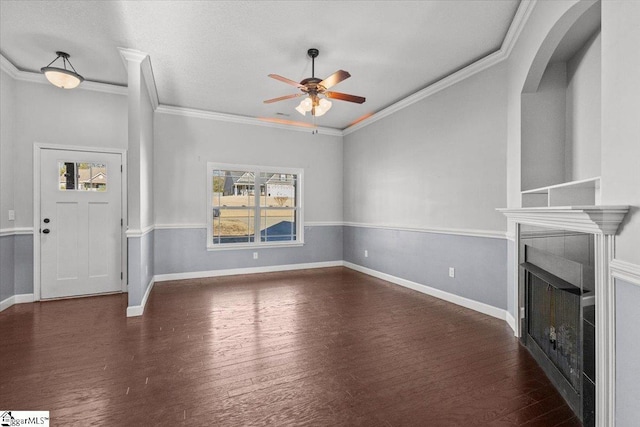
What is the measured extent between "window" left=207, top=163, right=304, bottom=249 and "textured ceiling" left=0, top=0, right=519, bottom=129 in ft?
5.85

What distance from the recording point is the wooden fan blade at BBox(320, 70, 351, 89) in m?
2.91

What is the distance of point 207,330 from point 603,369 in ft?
9.83

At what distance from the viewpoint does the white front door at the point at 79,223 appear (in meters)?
4.04

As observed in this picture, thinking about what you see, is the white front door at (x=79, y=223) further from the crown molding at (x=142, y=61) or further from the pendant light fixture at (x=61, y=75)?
the crown molding at (x=142, y=61)

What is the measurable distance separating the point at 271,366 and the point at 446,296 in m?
2.68

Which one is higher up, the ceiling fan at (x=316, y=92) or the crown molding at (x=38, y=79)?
the crown molding at (x=38, y=79)

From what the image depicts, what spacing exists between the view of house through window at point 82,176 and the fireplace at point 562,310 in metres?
5.20

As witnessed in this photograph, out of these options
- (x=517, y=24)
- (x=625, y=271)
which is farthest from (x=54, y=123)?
(x=625, y=271)

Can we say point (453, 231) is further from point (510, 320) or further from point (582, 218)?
point (582, 218)

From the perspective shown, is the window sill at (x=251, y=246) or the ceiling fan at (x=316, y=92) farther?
the window sill at (x=251, y=246)

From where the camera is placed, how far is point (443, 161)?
412cm

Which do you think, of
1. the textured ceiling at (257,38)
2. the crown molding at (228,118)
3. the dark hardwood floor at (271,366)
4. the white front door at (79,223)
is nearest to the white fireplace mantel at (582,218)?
the dark hardwood floor at (271,366)

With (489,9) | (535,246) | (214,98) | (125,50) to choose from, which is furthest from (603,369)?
(214,98)

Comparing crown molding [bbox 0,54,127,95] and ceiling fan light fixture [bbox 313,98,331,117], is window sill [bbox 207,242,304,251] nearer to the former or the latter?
crown molding [bbox 0,54,127,95]
